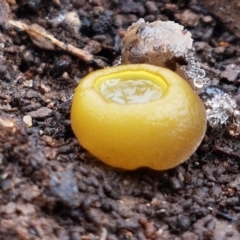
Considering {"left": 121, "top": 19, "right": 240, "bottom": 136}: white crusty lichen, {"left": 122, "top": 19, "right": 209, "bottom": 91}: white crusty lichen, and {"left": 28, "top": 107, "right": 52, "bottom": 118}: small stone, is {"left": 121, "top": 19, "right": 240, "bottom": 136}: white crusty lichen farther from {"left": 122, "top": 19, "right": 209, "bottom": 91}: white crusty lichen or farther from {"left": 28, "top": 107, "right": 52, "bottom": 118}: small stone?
{"left": 28, "top": 107, "right": 52, "bottom": 118}: small stone

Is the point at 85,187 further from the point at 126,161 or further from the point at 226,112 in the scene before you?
the point at 226,112

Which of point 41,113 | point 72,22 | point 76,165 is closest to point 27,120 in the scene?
point 41,113

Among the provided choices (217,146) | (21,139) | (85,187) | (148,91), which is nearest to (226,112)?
(217,146)

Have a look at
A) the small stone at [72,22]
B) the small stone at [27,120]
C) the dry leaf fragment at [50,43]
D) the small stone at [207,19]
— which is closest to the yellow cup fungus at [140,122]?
the small stone at [27,120]

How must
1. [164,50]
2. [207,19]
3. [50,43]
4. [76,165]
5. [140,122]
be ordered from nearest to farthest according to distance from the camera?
[140,122]
[76,165]
[164,50]
[50,43]
[207,19]

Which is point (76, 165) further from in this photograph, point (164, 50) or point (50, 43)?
point (50, 43)

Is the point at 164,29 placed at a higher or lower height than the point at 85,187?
higher

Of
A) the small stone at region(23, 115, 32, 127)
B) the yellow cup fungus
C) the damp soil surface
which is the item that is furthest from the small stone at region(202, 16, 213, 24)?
the small stone at region(23, 115, 32, 127)
